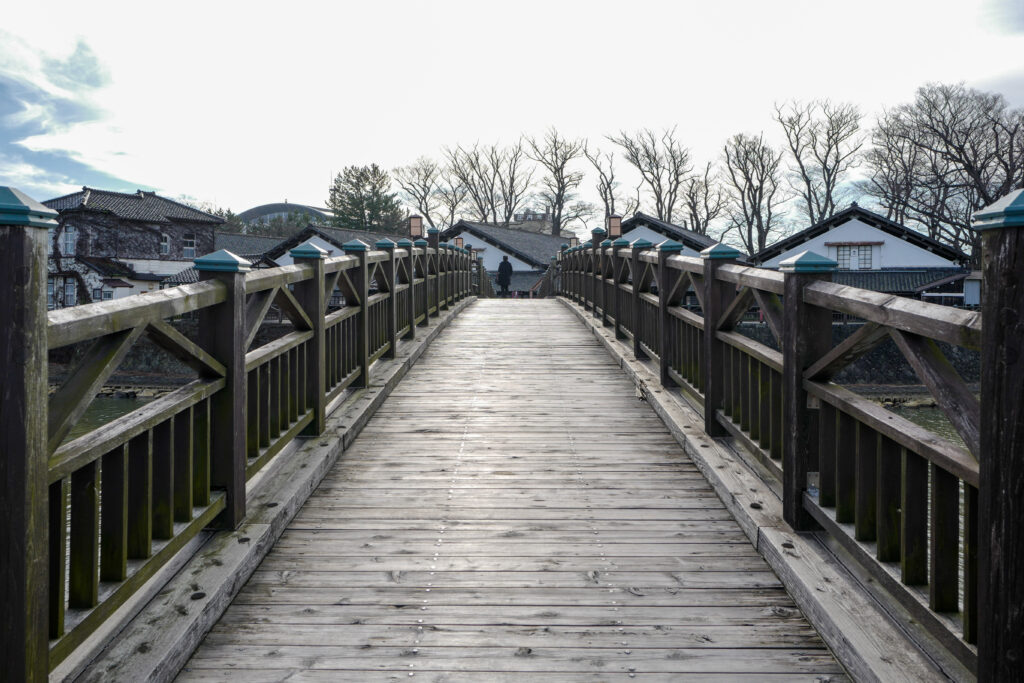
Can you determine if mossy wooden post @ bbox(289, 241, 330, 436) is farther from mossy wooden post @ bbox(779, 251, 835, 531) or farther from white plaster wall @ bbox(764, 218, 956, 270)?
white plaster wall @ bbox(764, 218, 956, 270)

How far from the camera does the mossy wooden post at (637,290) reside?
809 cm

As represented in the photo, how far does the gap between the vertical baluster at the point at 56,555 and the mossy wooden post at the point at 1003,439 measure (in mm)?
2382

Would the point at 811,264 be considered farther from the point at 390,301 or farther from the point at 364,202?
the point at 364,202

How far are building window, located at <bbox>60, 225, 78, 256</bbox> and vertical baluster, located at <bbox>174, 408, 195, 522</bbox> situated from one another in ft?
148

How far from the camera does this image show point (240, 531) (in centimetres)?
357

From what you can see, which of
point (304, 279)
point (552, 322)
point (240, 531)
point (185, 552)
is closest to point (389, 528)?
point (240, 531)

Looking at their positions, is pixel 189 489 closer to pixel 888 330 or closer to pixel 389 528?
pixel 389 528

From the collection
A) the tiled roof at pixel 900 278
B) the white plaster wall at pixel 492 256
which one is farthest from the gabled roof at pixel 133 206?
the tiled roof at pixel 900 278

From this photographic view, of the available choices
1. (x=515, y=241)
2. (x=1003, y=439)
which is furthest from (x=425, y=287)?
(x=515, y=241)

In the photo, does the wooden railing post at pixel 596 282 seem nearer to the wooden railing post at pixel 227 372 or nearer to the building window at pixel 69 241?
the wooden railing post at pixel 227 372

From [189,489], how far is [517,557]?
54.6 inches

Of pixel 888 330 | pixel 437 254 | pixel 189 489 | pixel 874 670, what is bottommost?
pixel 874 670

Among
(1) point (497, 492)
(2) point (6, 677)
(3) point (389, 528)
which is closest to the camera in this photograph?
(2) point (6, 677)

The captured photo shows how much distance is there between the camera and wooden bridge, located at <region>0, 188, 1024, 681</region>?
2025mm
